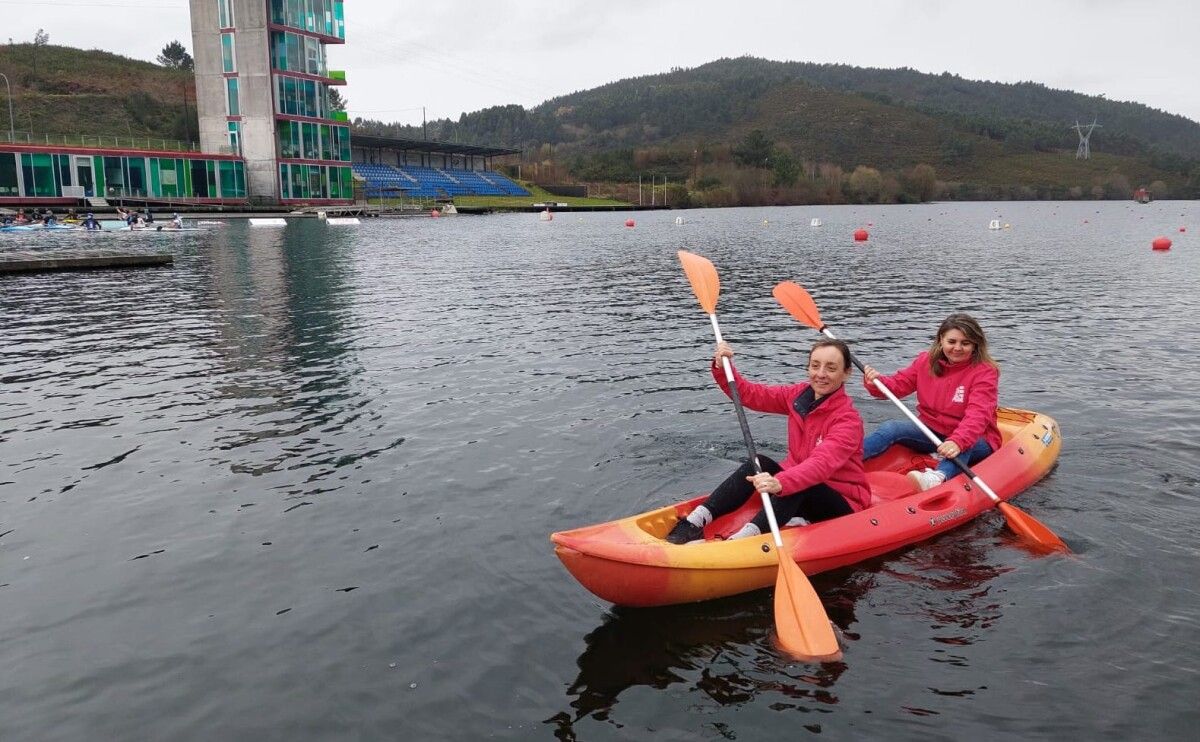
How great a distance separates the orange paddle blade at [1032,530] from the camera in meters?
7.90

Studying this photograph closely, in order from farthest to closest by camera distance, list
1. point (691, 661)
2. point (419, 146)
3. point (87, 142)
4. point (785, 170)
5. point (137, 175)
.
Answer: point (785, 170)
point (419, 146)
point (137, 175)
point (87, 142)
point (691, 661)

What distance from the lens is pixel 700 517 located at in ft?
23.5

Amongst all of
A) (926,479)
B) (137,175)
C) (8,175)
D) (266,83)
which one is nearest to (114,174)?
(137,175)

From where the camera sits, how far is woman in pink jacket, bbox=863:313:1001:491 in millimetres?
8758

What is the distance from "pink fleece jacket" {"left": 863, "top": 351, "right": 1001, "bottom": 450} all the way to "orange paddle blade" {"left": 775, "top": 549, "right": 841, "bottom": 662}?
3167 mm

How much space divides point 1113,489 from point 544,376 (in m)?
8.63

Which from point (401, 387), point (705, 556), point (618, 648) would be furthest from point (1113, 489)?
point (401, 387)

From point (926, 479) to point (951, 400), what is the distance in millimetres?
1121

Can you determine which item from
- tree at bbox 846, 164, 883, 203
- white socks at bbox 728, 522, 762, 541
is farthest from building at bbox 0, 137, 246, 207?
tree at bbox 846, 164, 883, 203

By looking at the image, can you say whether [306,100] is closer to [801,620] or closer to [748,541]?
[748,541]

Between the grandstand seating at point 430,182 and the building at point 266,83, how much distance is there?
2025 centimetres

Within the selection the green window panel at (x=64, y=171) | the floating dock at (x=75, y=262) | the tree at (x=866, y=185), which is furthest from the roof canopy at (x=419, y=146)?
the floating dock at (x=75, y=262)

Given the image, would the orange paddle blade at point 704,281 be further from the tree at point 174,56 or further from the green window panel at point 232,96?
the tree at point 174,56

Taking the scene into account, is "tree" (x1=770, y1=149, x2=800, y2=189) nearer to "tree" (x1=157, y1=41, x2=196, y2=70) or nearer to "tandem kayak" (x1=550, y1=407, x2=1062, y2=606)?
"tree" (x1=157, y1=41, x2=196, y2=70)
